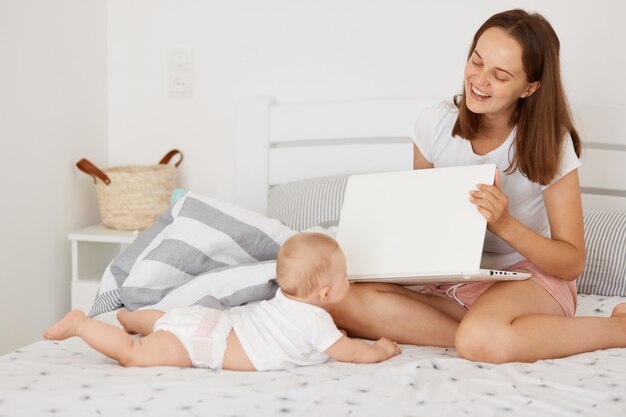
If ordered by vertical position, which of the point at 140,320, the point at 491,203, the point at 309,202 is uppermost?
the point at 491,203

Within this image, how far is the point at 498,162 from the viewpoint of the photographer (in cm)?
168

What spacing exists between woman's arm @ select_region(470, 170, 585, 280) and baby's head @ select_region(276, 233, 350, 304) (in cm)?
29

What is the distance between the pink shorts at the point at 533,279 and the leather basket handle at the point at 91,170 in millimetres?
1133

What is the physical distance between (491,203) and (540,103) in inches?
10.6

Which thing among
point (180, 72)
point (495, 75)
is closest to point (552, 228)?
point (495, 75)

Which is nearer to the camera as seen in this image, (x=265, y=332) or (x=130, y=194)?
(x=265, y=332)

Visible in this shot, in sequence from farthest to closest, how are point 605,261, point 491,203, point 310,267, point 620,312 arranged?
point 605,261, point 620,312, point 491,203, point 310,267

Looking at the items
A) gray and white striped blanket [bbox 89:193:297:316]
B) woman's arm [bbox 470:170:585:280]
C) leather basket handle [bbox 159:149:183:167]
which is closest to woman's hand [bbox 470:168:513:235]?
woman's arm [bbox 470:170:585:280]

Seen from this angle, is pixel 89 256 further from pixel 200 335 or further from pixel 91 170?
pixel 200 335

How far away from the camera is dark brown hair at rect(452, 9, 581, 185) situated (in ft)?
5.15

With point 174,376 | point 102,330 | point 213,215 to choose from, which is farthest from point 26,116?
point 174,376

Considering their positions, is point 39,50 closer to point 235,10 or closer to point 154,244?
point 235,10

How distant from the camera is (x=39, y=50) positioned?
231cm

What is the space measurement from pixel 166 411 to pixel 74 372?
0.77 feet
